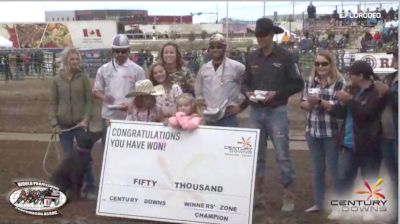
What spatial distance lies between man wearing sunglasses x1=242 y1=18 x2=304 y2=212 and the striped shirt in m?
0.22

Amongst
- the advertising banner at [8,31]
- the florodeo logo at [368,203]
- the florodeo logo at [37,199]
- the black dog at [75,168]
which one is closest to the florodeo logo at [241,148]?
the florodeo logo at [368,203]

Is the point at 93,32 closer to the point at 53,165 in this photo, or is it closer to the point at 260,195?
the point at 53,165

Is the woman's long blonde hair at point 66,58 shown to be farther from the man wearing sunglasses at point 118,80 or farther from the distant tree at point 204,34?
the distant tree at point 204,34

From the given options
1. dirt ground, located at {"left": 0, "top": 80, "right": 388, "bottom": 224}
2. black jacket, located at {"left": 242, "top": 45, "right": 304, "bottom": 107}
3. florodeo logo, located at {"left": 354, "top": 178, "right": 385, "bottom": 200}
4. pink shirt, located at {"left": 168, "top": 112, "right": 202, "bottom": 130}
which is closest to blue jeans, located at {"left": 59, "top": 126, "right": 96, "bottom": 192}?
dirt ground, located at {"left": 0, "top": 80, "right": 388, "bottom": 224}

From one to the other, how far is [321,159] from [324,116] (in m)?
0.43

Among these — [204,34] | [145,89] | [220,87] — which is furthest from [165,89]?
[204,34]

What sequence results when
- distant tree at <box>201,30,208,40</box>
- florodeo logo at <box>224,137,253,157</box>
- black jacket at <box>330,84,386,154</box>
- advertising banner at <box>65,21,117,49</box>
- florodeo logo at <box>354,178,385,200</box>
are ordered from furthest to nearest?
1. distant tree at <box>201,30,208,40</box>
2. advertising banner at <box>65,21,117,49</box>
3. florodeo logo at <box>354,178,385,200</box>
4. black jacket at <box>330,84,386,154</box>
5. florodeo logo at <box>224,137,253,157</box>

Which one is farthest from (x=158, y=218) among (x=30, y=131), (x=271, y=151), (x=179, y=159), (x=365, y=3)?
(x=365, y=3)

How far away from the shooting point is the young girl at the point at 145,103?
6254 millimetres

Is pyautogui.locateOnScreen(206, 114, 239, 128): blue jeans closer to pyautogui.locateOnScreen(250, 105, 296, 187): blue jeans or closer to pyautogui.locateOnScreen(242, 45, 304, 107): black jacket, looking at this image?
pyautogui.locateOnScreen(250, 105, 296, 187): blue jeans

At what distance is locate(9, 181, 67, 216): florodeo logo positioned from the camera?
20.1 ft

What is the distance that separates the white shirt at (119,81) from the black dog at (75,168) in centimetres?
32

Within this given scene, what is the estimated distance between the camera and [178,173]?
5781 millimetres

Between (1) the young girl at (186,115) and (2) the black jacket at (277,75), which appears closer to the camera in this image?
(1) the young girl at (186,115)
